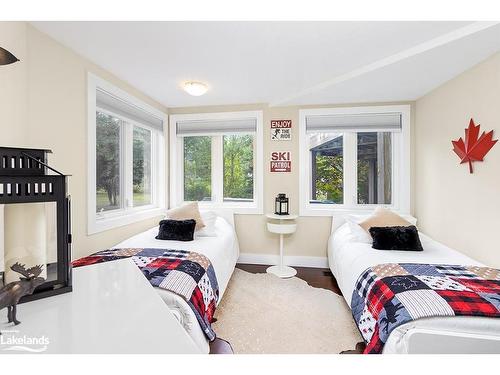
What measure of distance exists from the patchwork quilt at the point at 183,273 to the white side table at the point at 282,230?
120 centimetres

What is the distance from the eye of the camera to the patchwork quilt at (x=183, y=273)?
5.21ft

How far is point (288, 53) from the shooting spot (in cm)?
215

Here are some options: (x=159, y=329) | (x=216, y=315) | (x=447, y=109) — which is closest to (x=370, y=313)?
(x=216, y=315)

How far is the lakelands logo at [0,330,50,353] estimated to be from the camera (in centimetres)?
64

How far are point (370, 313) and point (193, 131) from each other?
3.07 m

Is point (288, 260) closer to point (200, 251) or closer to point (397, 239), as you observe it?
point (397, 239)

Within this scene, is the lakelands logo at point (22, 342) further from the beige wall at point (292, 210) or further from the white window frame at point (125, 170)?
the beige wall at point (292, 210)

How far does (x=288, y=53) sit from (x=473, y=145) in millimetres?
1851

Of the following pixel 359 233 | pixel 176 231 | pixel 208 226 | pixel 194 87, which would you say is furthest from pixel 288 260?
pixel 194 87

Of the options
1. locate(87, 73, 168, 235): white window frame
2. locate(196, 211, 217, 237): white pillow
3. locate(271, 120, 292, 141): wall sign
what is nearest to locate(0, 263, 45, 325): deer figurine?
locate(87, 73, 168, 235): white window frame

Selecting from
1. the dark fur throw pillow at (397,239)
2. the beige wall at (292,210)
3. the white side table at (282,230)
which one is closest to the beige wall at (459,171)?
the dark fur throw pillow at (397,239)

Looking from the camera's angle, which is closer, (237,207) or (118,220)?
(118,220)
